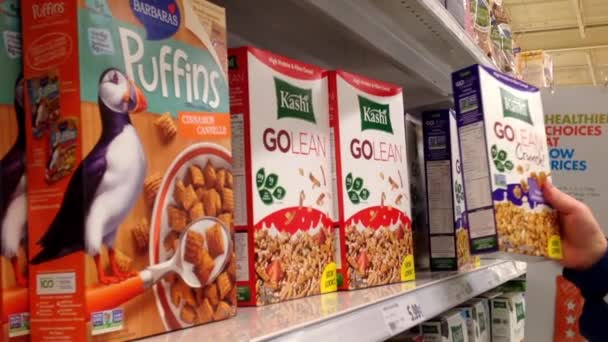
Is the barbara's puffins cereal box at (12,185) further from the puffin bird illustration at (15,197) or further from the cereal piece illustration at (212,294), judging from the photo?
the cereal piece illustration at (212,294)

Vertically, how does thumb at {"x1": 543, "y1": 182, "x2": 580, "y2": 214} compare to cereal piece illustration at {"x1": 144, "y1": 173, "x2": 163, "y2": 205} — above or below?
below

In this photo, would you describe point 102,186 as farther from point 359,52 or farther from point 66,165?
point 359,52

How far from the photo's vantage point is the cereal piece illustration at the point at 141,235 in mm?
727

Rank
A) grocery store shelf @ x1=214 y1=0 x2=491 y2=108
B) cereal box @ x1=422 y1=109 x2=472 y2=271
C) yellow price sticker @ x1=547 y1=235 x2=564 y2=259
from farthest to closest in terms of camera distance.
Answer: cereal box @ x1=422 y1=109 x2=472 y2=271 < yellow price sticker @ x1=547 y1=235 x2=564 y2=259 < grocery store shelf @ x1=214 y1=0 x2=491 y2=108

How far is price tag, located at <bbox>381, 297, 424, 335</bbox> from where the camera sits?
1.08m

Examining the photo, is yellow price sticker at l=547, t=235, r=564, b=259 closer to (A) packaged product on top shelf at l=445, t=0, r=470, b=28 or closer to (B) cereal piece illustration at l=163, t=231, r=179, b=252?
(A) packaged product on top shelf at l=445, t=0, r=470, b=28

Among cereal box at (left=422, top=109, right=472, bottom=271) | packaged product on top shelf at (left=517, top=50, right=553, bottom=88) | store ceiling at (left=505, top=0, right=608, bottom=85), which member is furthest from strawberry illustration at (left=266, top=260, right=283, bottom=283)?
→ store ceiling at (left=505, top=0, right=608, bottom=85)

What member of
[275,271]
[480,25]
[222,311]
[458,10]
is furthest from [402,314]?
[480,25]

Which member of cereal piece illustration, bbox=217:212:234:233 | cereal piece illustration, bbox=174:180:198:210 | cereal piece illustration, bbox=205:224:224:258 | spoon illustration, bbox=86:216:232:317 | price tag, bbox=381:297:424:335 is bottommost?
price tag, bbox=381:297:424:335

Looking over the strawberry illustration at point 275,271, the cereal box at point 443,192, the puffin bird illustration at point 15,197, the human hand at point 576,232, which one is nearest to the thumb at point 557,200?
the human hand at point 576,232

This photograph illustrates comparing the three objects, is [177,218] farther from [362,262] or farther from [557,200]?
[557,200]

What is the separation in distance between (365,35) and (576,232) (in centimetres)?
65

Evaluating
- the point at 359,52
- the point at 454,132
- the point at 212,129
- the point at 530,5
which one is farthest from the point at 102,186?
the point at 530,5

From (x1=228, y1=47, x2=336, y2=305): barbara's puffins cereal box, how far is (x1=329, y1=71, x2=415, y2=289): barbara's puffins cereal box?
4 cm
